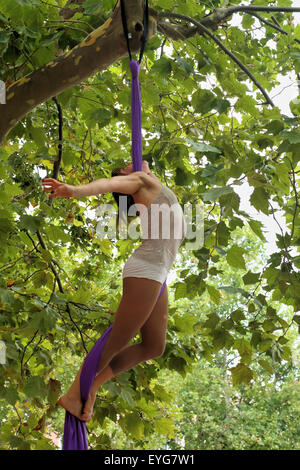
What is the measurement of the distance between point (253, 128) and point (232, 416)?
11.7 m

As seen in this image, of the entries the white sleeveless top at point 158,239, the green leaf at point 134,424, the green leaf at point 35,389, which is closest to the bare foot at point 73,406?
the white sleeveless top at point 158,239

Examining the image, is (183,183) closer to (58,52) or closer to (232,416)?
(58,52)

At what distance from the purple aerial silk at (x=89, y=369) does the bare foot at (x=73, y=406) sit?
0.02m

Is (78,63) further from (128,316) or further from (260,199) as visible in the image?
(128,316)

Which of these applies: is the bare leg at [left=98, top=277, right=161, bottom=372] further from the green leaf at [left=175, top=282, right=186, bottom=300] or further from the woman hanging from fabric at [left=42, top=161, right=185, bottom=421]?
the green leaf at [left=175, top=282, right=186, bottom=300]

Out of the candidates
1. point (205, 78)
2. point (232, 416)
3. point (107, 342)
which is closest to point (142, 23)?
point (205, 78)

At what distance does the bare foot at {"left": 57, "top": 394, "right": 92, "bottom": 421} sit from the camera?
1783 mm

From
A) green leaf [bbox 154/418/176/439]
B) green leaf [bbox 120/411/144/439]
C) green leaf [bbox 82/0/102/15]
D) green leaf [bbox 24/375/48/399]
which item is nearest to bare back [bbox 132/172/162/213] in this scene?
green leaf [bbox 82/0/102/15]

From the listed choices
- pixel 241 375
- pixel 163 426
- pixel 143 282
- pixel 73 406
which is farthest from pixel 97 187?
pixel 163 426

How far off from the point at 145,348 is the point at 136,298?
0.27 meters

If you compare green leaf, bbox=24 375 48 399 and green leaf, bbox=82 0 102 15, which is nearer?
green leaf, bbox=82 0 102 15

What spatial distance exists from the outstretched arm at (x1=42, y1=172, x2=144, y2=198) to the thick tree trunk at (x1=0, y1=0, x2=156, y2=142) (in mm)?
525

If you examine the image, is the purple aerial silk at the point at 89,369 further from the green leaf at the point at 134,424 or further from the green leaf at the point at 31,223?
the green leaf at the point at 134,424
